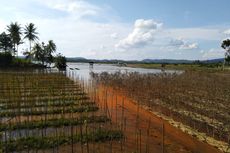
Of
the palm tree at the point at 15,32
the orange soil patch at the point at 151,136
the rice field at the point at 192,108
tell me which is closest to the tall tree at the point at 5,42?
the palm tree at the point at 15,32

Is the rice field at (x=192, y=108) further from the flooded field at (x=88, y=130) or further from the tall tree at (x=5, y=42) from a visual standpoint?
the tall tree at (x=5, y=42)

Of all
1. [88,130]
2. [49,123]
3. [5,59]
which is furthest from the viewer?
[5,59]

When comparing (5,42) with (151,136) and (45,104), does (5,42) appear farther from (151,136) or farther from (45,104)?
(151,136)

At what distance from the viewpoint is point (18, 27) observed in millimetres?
54406

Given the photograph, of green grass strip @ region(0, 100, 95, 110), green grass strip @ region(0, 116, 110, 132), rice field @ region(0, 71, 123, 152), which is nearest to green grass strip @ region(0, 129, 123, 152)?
rice field @ region(0, 71, 123, 152)

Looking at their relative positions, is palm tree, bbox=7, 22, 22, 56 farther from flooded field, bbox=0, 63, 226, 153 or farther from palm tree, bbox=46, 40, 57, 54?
flooded field, bbox=0, 63, 226, 153

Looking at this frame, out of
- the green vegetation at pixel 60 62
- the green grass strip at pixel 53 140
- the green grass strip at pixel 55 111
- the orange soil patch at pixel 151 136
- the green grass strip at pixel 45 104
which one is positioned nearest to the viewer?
the green grass strip at pixel 53 140

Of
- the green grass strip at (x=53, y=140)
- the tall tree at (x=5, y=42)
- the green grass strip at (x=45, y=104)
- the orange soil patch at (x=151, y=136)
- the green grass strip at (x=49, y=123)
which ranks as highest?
the tall tree at (x=5, y=42)

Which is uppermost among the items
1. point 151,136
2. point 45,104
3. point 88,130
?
point 45,104

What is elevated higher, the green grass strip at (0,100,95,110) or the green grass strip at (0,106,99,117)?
the green grass strip at (0,100,95,110)

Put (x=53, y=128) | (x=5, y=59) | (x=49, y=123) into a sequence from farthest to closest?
(x=5, y=59)
(x=49, y=123)
(x=53, y=128)

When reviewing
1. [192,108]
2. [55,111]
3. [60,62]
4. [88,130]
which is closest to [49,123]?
[88,130]

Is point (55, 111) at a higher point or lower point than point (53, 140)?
higher

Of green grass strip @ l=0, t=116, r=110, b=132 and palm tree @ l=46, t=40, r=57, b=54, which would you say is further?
palm tree @ l=46, t=40, r=57, b=54
